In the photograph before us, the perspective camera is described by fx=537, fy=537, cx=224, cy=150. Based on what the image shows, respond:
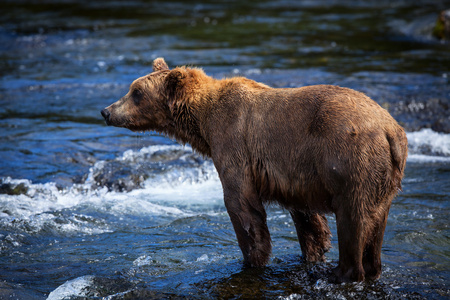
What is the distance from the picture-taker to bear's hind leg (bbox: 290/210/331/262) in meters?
6.15

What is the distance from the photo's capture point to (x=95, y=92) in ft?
46.8

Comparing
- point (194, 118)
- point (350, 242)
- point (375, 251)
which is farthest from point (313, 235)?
point (194, 118)

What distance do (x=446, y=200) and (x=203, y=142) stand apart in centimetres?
410

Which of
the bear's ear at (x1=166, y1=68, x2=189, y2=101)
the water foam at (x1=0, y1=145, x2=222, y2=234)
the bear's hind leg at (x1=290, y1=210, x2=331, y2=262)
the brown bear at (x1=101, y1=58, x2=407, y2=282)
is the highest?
the bear's ear at (x1=166, y1=68, x2=189, y2=101)

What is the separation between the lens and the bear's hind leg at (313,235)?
6.15 m

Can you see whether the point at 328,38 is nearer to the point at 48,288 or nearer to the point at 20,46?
the point at 20,46

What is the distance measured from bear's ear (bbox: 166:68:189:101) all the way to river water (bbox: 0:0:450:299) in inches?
37.4

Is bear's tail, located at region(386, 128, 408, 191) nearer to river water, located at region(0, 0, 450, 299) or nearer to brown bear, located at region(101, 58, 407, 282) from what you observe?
brown bear, located at region(101, 58, 407, 282)

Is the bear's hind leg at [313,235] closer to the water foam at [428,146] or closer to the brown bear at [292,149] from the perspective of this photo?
the brown bear at [292,149]

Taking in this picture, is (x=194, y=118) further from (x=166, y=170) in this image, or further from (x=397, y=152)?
(x=166, y=170)

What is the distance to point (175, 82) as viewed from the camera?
6207mm

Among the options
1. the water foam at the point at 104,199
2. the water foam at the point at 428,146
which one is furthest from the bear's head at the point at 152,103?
the water foam at the point at 428,146

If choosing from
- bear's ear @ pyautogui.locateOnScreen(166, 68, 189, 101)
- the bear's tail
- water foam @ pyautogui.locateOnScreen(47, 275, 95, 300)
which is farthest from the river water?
the bear's tail

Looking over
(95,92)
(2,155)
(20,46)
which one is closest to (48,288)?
(2,155)
